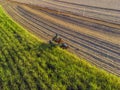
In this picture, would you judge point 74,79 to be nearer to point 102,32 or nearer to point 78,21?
point 102,32

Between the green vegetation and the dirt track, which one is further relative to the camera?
the dirt track

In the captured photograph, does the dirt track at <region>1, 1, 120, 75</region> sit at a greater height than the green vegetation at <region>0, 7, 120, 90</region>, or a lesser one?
greater

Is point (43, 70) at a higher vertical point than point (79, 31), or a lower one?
lower

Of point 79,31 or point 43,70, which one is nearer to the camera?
point 43,70

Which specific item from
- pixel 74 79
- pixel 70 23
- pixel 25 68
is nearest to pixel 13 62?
pixel 25 68
